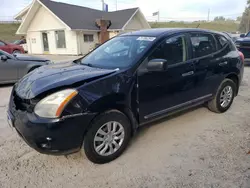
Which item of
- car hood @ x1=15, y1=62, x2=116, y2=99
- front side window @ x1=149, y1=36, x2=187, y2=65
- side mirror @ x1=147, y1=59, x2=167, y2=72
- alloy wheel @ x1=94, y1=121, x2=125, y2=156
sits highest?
front side window @ x1=149, y1=36, x2=187, y2=65

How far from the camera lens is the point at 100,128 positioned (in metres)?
2.69

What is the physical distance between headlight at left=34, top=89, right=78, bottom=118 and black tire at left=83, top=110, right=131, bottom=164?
0.42 m

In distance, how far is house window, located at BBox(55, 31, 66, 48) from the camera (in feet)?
68.9

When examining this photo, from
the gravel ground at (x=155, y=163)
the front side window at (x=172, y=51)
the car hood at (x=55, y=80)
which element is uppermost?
the front side window at (x=172, y=51)

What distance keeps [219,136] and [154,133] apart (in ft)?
3.50

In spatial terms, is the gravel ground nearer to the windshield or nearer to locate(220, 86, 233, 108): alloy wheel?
locate(220, 86, 233, 108): alloy wheel

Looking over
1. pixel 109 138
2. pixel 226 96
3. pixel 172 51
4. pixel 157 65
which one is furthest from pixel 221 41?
pixel 109 138

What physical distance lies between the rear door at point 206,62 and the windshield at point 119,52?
967mm

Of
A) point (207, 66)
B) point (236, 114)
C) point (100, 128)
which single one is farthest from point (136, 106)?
point (236, 114)

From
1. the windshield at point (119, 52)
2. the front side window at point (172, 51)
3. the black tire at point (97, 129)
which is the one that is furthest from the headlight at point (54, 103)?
the front side window at point (172, 51)

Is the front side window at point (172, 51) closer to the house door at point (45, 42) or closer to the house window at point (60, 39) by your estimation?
the house window at point (60, 39)

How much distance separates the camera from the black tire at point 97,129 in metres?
2.61

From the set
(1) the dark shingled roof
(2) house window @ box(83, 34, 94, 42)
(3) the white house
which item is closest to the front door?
(3) the white house

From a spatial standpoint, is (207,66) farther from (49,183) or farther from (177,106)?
(49,183)
